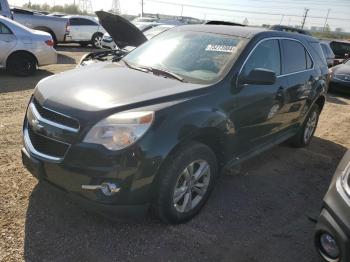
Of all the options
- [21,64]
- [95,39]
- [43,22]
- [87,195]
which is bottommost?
[95,39]

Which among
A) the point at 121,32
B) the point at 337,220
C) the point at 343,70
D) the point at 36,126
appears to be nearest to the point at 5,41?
the point at 121,32

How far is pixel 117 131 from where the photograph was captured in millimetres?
3004

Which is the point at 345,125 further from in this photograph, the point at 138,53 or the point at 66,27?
the point at 66,27

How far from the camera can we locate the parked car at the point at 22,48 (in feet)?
31.7

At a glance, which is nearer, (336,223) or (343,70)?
(336,223)

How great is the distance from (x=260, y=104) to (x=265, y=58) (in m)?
0.61

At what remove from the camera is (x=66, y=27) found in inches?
674

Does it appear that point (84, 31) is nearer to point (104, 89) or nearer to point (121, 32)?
point (121, 32)

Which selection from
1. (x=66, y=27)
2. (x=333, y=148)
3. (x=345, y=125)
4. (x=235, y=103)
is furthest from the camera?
(x=66, y=27)

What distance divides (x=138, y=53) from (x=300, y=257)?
2830mm

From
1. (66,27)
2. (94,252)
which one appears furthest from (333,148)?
(66,27)

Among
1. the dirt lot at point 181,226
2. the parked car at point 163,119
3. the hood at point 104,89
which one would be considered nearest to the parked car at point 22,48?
the dirt lot at point 181,226

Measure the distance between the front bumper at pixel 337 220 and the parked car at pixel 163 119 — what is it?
1.15 metres

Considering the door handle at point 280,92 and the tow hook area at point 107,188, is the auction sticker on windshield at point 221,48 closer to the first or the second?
the door handle at point 280,92
